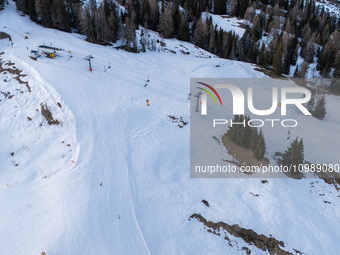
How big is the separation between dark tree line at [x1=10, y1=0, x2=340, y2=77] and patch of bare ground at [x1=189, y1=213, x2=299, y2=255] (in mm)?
48890

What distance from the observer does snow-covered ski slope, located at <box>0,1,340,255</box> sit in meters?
14.8

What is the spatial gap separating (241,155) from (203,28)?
57.9 meters

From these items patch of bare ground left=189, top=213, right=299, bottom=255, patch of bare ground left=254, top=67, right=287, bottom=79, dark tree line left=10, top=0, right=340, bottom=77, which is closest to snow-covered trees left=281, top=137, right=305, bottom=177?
patch of bare ground left=189, top=213, right=299, bottom=255

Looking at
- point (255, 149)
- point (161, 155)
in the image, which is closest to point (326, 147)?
point (255, 149)

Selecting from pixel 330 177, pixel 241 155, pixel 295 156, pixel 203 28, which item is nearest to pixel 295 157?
pixel 295 156

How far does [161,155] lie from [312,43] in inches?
3080

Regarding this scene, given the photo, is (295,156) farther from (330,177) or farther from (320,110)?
(320,110)

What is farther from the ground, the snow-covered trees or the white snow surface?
the white snow surface

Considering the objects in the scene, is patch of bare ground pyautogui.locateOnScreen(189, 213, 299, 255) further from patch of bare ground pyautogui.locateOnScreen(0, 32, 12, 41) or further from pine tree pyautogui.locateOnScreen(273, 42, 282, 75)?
patch of bare ground pyautogui.locateOnScreen(0, 32, 12, 41)

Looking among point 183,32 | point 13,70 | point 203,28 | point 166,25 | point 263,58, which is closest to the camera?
point 13,70

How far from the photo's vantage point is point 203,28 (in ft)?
224

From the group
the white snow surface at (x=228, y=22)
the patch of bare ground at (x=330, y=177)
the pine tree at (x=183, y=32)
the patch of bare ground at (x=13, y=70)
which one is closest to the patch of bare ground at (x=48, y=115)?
the patch of bare ground at (x=13, y=70)

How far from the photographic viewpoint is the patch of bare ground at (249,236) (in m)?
15.8

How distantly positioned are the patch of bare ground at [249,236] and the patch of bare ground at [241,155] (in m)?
7.94
